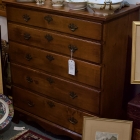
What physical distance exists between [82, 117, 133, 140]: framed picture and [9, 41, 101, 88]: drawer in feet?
0.85

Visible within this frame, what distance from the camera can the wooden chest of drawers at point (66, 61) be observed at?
6.23 feet

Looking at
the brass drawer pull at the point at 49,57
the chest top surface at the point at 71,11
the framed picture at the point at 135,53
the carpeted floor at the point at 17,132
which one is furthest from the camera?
the carpeted floor at the point at 17,132

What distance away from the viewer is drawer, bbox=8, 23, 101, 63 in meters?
1.90

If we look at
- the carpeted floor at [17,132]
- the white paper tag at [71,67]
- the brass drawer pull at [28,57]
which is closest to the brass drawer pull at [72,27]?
the white paper tag at [71,67]

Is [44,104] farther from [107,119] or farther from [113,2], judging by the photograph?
[113,2]

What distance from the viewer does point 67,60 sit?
80.9 inches

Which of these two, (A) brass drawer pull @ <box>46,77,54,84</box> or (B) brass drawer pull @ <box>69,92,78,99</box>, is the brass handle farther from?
(A) brass drawer pull @ <box>46,77,54,84</box>

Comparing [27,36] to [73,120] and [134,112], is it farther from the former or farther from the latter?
[134,112]

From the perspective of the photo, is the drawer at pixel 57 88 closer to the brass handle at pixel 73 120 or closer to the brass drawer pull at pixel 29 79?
the brass drawer pull at pixel 29 79

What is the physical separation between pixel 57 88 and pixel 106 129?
18.9 inches

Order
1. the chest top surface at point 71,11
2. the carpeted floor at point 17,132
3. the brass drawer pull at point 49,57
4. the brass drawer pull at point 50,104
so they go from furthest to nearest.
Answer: the carpeted floor at point 17,132 → the brass drawer pull at point 50,104 → the brass drawer pull at point 49,57 → the chest top surface at point 71,11

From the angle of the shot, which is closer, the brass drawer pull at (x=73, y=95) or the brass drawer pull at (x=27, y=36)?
the brass drawer pull at (x=73, y=95)

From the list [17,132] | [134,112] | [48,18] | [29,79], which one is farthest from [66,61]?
[17,132]

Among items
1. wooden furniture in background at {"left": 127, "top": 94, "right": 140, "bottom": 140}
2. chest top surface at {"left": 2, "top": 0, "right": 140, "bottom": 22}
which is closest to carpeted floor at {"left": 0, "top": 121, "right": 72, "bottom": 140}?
wooden furniture in background at {"left": 127, "top": 94, "right": 140, "bottom": 140}
